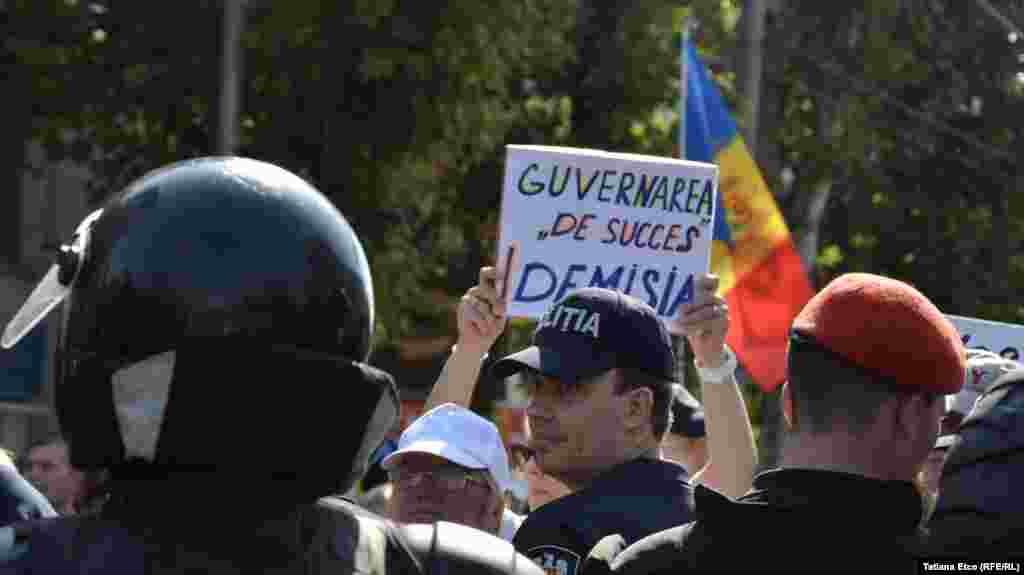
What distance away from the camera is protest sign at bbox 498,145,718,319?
6.34m

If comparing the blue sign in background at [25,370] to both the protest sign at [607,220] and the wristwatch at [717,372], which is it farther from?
the wristwatch at [717,372]

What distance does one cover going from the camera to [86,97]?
59.4 ft

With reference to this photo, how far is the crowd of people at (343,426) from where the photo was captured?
2.21m

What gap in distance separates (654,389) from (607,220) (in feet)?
7.29

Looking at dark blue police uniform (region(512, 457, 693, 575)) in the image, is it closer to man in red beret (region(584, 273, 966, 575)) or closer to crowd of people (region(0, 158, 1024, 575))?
crowd of people (region(0, 158, 1024, 575))

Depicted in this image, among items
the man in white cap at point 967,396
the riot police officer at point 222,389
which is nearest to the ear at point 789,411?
the riot police officer at point 222,389

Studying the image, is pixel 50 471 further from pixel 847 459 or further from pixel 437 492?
pixel 847 459

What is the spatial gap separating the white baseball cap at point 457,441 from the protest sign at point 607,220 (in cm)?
129

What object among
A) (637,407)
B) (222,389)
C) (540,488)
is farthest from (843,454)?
(540,488)

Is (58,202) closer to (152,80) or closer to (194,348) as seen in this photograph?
(152,80)

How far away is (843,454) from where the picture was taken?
3.07 meters

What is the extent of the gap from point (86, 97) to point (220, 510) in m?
16.4

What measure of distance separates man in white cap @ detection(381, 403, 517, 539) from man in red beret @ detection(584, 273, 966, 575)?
1.69 metres

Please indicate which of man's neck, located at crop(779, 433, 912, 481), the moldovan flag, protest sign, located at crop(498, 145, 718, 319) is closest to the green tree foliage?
the moldovan flag
